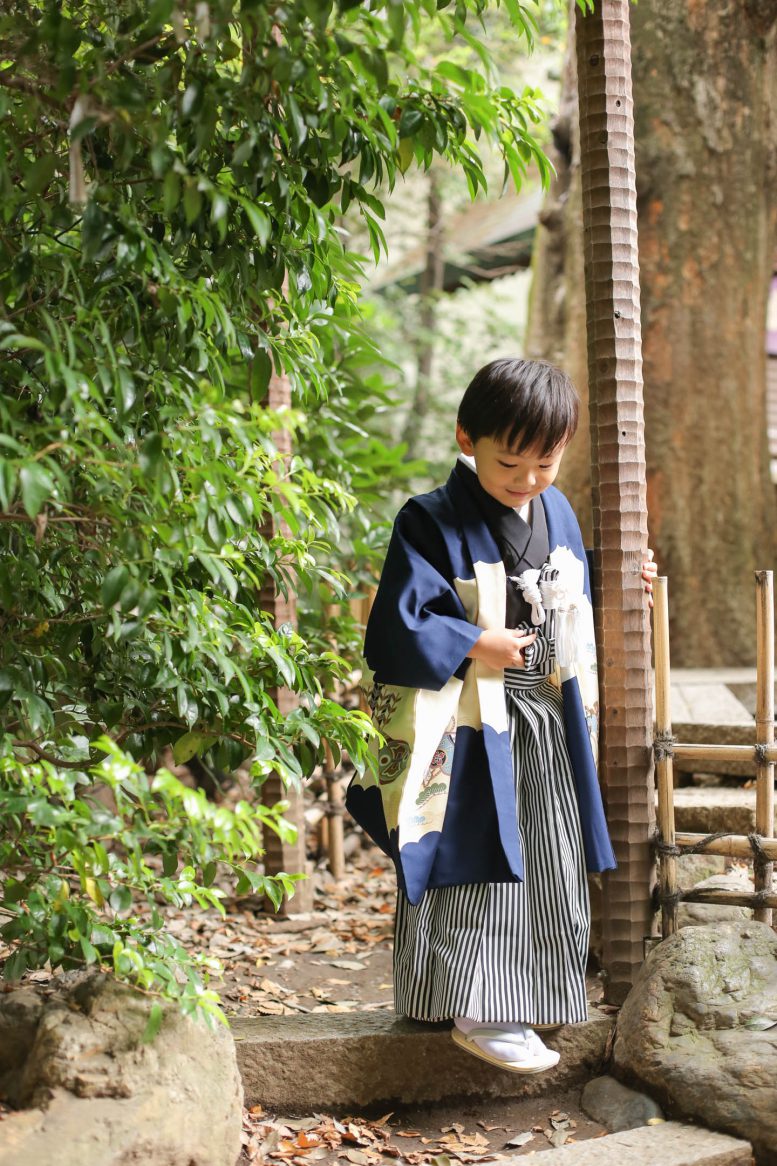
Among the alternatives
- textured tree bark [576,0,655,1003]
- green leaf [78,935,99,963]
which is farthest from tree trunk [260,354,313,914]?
green leaf [78,935,99,963]

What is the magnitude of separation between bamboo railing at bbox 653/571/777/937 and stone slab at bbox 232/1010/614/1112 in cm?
45

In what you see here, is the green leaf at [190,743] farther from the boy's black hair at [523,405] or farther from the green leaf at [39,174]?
the green leaf at [39,174]

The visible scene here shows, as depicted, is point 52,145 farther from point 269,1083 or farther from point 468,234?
point 468,234

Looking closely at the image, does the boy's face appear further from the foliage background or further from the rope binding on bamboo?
the rope binding on bamboo

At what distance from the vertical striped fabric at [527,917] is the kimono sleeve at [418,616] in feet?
1.00

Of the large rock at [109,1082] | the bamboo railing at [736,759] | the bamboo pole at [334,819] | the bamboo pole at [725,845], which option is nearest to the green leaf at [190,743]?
the large rock at [109,1082]

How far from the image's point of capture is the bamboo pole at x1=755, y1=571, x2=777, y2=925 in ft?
9.41

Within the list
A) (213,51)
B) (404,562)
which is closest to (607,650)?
(404,562)

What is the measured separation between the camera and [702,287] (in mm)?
5512

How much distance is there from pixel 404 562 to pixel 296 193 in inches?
37.9

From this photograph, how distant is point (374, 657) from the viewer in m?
2.78

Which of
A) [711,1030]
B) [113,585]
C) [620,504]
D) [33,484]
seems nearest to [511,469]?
[620,504]

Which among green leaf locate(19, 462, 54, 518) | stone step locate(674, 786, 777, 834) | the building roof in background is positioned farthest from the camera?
the building roof in background

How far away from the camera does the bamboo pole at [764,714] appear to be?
9.41 ft
